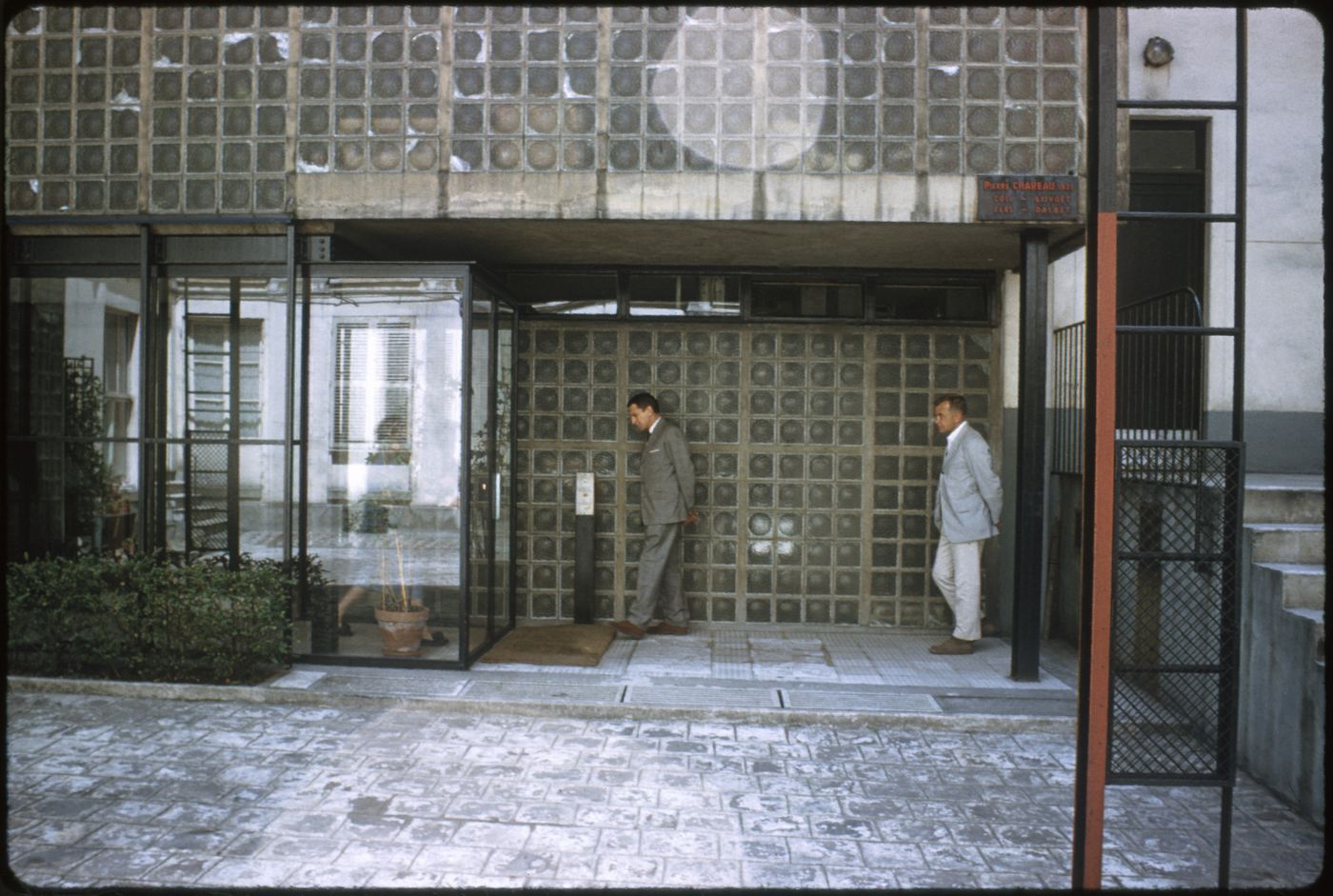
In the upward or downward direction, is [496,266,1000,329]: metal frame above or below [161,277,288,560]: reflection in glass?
above

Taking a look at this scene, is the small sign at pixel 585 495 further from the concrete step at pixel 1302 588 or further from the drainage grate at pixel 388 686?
the concrete step at pixel 1302 588

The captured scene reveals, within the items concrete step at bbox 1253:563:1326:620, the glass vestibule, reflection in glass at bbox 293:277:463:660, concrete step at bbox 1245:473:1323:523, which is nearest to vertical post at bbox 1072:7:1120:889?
concrete step at bbox 1253:563:1326:620

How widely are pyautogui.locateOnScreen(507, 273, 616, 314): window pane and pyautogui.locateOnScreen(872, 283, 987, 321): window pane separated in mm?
2640

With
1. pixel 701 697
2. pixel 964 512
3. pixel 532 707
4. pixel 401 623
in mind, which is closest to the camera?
pixel 532 707

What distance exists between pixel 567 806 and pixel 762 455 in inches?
194

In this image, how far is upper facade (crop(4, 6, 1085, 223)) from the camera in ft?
23.9

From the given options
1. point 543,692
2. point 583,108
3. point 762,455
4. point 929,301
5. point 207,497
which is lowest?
point 543,692

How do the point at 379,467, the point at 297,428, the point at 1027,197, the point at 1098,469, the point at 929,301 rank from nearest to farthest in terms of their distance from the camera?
the point at 1098,469
the point at 1027,197
the point at 297,428
the point at 379,467
the point at 929,301

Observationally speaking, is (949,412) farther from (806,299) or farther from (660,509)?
(660,509)

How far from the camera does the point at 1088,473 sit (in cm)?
365

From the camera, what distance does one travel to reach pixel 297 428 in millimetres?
7883

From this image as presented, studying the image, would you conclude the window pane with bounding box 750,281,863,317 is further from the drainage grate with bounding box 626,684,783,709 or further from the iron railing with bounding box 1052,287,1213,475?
the drainage grate with bounding box 626,684,783,709

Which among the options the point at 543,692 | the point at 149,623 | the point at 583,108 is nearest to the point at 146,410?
the point at 149,623

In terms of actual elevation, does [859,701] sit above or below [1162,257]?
below
